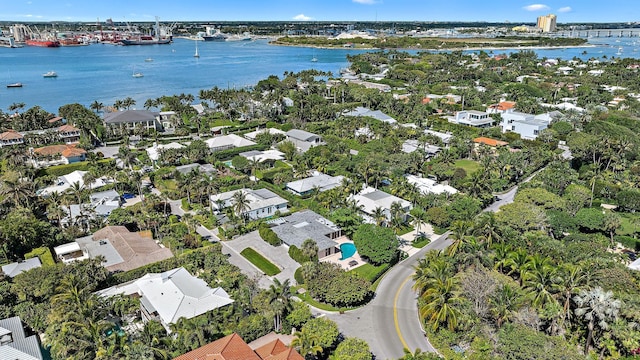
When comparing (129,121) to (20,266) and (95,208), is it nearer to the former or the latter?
(95,208)

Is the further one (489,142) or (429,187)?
(489,142)

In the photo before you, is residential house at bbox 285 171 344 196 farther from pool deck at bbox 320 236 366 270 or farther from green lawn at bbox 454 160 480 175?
green lawn at bbox 454 160 480 175

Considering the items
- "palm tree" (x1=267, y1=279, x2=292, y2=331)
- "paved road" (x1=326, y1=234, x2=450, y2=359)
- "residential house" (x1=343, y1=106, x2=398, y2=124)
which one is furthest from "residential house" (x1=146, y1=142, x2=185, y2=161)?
"paved road" (x1=326, y1=234, x2=450, y2=359)

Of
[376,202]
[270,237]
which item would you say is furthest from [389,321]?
[376,202]

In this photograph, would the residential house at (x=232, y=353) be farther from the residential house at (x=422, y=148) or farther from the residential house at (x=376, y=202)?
the residential house at (x=422, y=148)

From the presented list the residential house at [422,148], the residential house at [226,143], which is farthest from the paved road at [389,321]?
the residential house at [226,143]

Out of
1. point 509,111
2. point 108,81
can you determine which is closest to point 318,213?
point 509,111

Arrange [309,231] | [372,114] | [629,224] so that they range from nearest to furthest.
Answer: [309,231] < [629,224] < [372,114]

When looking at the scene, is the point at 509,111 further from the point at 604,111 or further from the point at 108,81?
the point at 108,81
